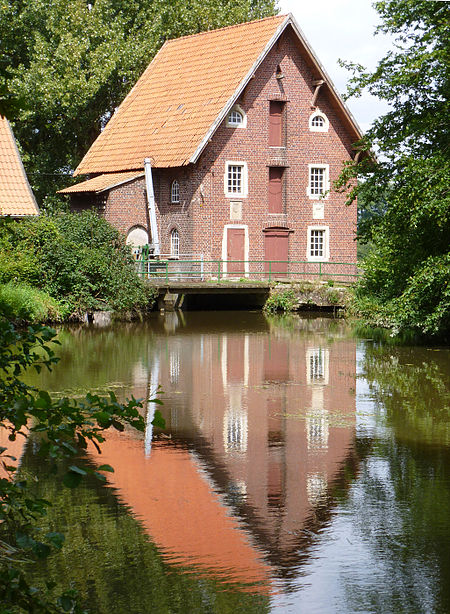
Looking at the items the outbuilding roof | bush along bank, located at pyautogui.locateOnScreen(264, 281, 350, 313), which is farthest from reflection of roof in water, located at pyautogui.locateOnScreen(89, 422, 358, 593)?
the outbuilding roof

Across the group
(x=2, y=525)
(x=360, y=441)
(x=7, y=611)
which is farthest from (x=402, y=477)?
(x=7, y=611)

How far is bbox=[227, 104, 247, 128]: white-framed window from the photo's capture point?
4300 centimetres

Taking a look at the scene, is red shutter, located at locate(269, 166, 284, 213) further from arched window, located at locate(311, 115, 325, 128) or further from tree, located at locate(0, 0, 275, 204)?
tree, located at locate(0, 0, 275, 204)

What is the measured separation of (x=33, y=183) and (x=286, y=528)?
46.6m

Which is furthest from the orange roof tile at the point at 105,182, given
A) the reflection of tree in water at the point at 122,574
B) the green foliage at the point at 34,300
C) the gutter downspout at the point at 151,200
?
the reflection of tree in water at the point at 122,574

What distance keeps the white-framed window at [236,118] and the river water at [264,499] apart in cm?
2413

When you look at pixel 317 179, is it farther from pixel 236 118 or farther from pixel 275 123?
pixel 236 118

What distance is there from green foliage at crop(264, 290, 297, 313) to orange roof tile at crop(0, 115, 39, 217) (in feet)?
32.3

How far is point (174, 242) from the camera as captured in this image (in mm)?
43719

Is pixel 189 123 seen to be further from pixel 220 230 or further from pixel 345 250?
pixel 345 250

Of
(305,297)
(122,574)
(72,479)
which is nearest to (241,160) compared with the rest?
(305,297)

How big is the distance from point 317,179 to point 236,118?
15.5ft

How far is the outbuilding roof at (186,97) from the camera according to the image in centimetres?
4200

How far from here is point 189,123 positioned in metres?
42.8
